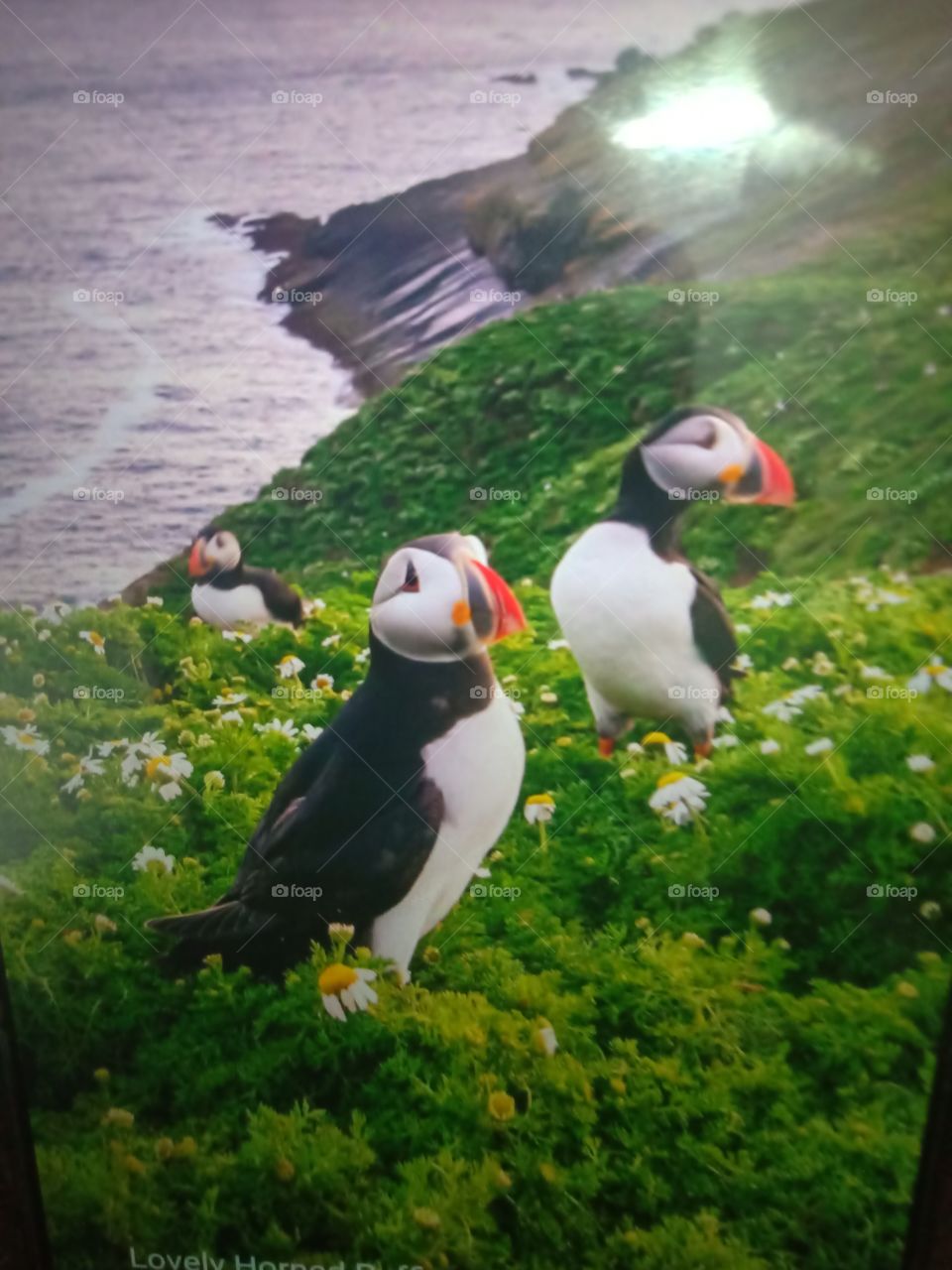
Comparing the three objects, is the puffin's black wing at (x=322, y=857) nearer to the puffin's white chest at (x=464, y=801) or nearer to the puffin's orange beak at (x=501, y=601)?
the puffin's white chest at (x=464, y=801)

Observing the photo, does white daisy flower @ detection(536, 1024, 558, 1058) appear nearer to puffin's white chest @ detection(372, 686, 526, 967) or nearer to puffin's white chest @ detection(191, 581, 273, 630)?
puffin's white chest @ detection(372, 686, 526, 967)

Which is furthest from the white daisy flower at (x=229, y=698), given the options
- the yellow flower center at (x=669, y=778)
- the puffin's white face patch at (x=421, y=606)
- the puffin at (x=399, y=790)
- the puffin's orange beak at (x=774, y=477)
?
the puffin's orange beak at (x=774, y=477)

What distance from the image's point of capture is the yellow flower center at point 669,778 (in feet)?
3.93

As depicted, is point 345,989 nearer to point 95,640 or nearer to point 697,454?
point 95,640

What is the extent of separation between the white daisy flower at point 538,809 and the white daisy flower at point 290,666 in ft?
1.15

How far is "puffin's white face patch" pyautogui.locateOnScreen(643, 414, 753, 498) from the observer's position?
1155 mm

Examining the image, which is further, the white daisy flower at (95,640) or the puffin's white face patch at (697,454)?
the white daisy flower at (95,640)

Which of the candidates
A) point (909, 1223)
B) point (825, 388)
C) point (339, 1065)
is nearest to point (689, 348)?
point (825, 388)

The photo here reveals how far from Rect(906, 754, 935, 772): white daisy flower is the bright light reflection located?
786 mm

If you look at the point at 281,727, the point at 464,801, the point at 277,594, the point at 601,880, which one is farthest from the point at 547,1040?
the point at 277,594

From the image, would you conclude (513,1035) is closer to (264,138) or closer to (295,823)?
(295,823)

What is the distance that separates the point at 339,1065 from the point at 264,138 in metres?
1.19

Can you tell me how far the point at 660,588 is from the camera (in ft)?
3.88

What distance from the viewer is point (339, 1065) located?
1.23 metres
